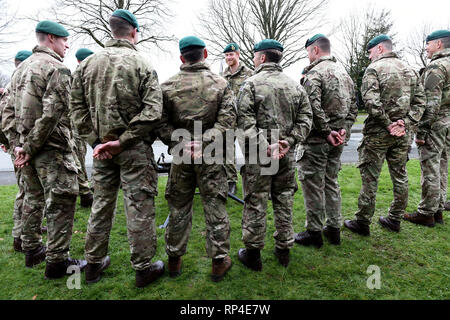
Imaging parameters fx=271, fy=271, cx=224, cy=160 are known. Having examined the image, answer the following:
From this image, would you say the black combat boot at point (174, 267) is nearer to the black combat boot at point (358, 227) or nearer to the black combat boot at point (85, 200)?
the black combat boot at point (358, 227)

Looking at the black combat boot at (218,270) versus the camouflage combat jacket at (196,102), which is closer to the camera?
the camouflage combat jacket at (196,102)

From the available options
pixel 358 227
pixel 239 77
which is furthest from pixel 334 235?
pixel 239 77

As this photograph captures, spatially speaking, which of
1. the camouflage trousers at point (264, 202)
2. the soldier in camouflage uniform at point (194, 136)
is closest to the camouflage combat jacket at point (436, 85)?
the camouflage trousers at point (264, 202)

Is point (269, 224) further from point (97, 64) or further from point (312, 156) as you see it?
point (97, 64)

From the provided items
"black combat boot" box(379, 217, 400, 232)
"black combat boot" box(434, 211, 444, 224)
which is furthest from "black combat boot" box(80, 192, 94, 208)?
"black combat boot" box(434, 211, 444, 224)

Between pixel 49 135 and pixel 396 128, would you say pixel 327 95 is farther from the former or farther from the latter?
pixel 49 135

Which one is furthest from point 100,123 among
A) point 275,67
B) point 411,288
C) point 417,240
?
point 417,240

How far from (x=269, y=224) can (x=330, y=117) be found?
181 cm

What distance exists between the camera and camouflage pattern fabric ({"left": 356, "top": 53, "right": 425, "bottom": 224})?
3494 mm

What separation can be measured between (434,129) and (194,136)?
3750 mm

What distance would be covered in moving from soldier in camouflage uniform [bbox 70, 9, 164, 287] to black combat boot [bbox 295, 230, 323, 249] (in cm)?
188

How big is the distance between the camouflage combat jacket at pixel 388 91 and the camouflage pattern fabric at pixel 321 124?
11.3 inches

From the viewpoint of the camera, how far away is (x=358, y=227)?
384cm

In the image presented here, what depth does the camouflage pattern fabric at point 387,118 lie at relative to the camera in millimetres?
3494
